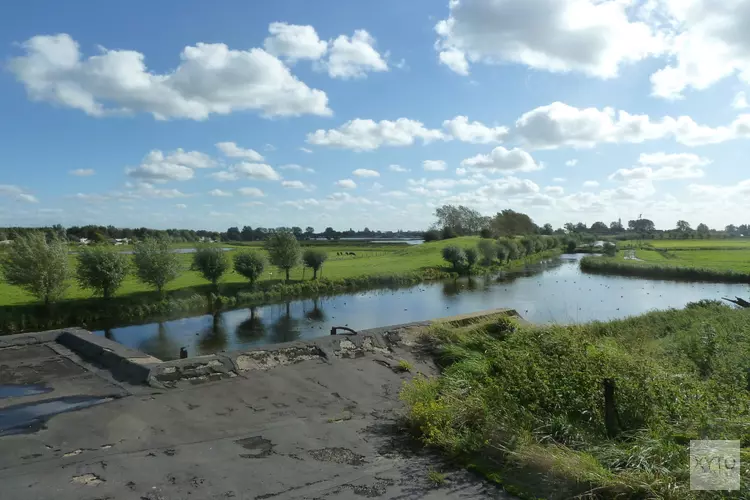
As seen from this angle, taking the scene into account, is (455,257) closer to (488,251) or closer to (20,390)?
(488,251)

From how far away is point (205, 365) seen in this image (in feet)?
23.6

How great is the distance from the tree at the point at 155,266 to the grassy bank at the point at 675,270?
51252 millimetres

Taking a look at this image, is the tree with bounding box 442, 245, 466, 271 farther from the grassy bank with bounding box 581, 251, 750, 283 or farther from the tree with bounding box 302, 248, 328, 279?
the tree with bounding box 302, 248, 328, 279

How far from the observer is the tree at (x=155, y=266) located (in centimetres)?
3547

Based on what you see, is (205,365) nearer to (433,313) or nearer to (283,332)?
(283,332)

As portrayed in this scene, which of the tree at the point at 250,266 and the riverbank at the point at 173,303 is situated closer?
the riverbank at the point at 173,303

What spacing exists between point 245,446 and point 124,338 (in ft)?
84.3

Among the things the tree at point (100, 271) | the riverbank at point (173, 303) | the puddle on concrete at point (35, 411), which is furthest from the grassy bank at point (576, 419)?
the tree at point (100, 271)

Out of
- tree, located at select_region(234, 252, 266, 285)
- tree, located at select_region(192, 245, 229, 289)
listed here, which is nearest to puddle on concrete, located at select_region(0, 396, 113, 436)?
tree, located at select_region(192, 245, 229, 289)

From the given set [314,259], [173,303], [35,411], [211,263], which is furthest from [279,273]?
[35,411]

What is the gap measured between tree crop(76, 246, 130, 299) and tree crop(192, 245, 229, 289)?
6.29 metres

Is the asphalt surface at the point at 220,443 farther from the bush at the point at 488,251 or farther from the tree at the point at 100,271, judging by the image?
the bush at the point at 488,251

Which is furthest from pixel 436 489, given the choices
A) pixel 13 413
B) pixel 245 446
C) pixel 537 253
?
pixel 537 253

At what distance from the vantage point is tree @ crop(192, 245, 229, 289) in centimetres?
3906
